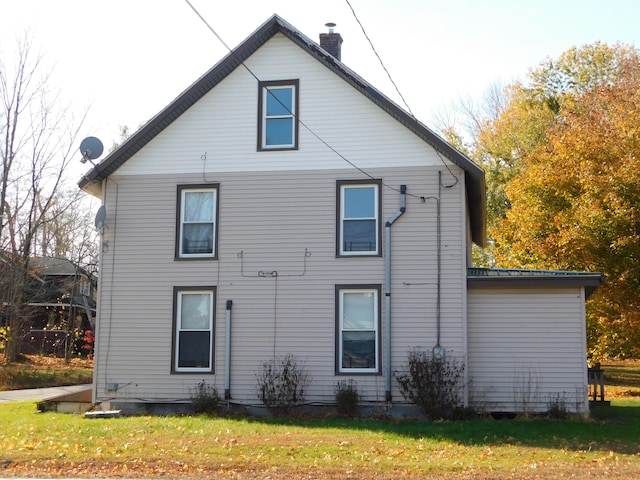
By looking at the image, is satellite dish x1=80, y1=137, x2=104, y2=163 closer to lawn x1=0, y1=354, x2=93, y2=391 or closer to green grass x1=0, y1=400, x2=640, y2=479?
green grass x1=0, y1=400, x2=640, y2=479

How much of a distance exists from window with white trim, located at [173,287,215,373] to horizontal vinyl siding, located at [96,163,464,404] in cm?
18

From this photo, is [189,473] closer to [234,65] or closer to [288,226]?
[288,226]

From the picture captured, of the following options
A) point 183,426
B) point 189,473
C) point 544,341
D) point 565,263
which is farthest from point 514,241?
point 189,473

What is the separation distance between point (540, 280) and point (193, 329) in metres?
7.85

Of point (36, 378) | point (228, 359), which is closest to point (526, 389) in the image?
point (228, 359)

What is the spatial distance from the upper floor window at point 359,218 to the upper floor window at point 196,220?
2.99 metres

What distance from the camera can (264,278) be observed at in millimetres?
18031

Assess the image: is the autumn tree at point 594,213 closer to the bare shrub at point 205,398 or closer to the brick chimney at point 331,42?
the brick chimney at point 331,42

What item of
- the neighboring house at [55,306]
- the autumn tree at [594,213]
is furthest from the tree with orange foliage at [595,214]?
the neighboring house at [55,306]

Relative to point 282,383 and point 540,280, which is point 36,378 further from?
point 540,280

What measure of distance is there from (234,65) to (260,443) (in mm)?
9448

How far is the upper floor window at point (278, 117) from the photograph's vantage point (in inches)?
732

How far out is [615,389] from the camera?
27.4m

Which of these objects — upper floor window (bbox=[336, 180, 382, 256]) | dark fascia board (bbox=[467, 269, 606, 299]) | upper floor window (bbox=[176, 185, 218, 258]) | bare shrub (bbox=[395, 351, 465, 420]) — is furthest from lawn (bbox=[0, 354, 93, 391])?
dark fascia board (bbox=[467, 269, 606, 299])
